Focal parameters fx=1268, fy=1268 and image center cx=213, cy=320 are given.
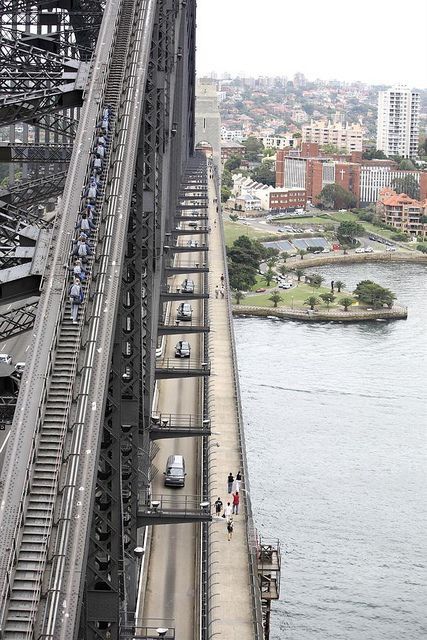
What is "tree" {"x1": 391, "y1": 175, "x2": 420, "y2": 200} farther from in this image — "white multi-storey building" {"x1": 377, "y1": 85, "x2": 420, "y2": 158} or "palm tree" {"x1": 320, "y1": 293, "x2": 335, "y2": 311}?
"palm tree" {"x1": 320, "y1": 293, "x2": 335, "y2": 311}

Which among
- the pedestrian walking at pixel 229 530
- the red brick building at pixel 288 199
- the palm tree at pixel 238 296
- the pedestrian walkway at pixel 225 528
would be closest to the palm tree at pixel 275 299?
the palm tree at pixel 238 296

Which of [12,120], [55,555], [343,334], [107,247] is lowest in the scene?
[343,334]

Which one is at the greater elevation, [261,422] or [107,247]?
[107,247]

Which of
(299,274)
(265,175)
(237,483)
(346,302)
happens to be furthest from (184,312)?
(265,175)

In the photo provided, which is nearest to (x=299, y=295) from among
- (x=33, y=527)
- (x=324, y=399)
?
(x=324, y=399)

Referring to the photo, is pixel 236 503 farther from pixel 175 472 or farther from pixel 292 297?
pixel 292 297

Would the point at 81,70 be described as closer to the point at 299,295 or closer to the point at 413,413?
the point at 413,413

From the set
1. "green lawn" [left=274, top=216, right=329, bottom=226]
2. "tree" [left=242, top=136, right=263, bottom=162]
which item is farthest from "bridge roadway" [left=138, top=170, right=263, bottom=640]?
"tree" [left=242, top=136, right=263, bottom=162]
